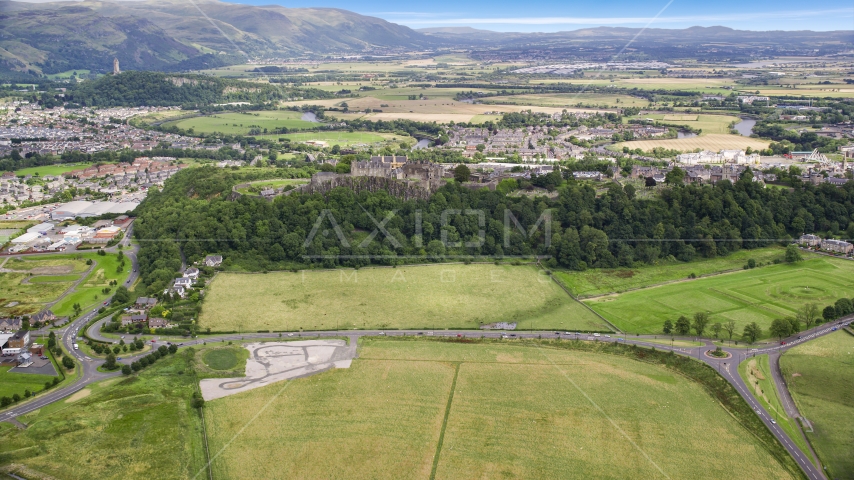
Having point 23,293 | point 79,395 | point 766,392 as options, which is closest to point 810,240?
point 766,392

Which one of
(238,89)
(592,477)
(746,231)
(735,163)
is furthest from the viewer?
(238,89)

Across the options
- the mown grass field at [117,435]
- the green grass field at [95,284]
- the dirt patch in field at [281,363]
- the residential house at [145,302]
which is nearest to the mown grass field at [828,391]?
the dirt patch in field at [281,363]

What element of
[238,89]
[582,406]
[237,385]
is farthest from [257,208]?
[238,89]

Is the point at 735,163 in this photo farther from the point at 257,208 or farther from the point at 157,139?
the point at 157,139

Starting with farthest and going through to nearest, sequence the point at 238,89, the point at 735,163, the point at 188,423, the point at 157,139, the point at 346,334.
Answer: the point at 238,89 → the point at 157,139 → the point at 735,163 → the point at 346,334 → the point at 188,423

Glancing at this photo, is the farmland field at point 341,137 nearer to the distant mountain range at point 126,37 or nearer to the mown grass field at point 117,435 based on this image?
the mown grass field at point 117,435

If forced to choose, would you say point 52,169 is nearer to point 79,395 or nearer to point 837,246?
point 79,395

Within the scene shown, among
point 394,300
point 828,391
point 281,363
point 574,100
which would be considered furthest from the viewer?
point 574,100
